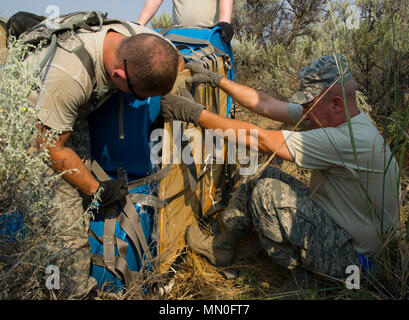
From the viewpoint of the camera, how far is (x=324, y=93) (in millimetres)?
2121

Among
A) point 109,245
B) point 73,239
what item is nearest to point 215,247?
point 109,245

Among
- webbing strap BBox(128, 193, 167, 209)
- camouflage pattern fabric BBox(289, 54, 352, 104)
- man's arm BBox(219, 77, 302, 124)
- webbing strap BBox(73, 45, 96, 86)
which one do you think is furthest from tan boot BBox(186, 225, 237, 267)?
webbing strap BBox(73, 45, 96, 86)

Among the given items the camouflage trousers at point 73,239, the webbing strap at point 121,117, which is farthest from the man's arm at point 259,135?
the camouflage trousers at point 73,239

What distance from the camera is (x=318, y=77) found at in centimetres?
232

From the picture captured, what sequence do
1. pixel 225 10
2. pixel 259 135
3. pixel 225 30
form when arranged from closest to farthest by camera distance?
1. pixel 259 135
2. pixel 225 30
3. pixel 225 10

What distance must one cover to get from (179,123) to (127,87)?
452mm

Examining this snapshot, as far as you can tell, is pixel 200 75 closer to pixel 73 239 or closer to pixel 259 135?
pixel 259 135

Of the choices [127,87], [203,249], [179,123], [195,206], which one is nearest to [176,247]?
[203,249]

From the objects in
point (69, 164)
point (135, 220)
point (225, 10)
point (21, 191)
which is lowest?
point (135, 220)

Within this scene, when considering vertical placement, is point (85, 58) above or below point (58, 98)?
above

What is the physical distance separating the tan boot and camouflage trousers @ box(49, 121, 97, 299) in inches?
33.6

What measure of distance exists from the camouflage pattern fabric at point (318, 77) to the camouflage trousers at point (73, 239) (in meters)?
1.49

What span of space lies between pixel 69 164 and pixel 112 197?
34cm

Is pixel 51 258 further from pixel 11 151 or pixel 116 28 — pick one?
pixel 116 28
